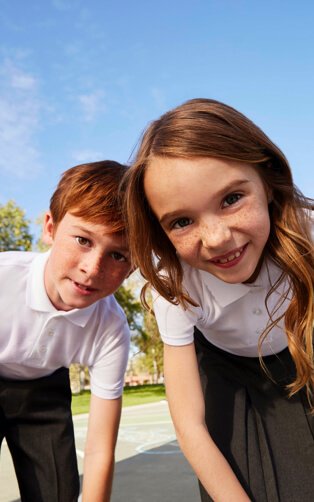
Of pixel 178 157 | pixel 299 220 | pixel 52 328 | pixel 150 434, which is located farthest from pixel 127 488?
pixel 150 434

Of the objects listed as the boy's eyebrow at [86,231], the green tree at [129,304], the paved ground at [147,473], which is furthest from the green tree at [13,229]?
the boy's eyebrow at [86,231]

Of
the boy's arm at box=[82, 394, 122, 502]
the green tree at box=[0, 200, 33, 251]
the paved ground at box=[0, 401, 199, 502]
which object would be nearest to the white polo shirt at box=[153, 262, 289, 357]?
the boy's arm at box=[82, 394, 122, 502]

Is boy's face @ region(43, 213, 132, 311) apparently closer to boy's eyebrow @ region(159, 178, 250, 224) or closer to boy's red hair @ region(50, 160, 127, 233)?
boy's red hair @ region(50, 160, 127, 233)

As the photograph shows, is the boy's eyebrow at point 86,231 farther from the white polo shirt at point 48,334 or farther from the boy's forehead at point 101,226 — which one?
the white polo shirt at point 48,334

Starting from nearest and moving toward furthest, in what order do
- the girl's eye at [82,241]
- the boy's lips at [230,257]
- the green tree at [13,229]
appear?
the boy's lips at [230,257], the girl's eye at [82,241], the green tree at [13,229]

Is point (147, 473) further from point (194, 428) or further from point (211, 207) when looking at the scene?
point (211, 207)

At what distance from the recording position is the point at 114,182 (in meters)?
2.02

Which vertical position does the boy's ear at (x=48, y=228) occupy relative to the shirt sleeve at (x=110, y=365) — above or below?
above

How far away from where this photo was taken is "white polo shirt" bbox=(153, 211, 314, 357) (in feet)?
5.70

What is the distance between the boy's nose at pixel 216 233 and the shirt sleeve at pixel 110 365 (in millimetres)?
796

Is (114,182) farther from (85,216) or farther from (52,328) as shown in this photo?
(52,328)

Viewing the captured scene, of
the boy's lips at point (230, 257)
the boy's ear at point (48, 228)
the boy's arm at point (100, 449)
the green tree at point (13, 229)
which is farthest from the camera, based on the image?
the green tree at point (13, 229)

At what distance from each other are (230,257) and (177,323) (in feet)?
1.04

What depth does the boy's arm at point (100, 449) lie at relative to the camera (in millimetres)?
1957
